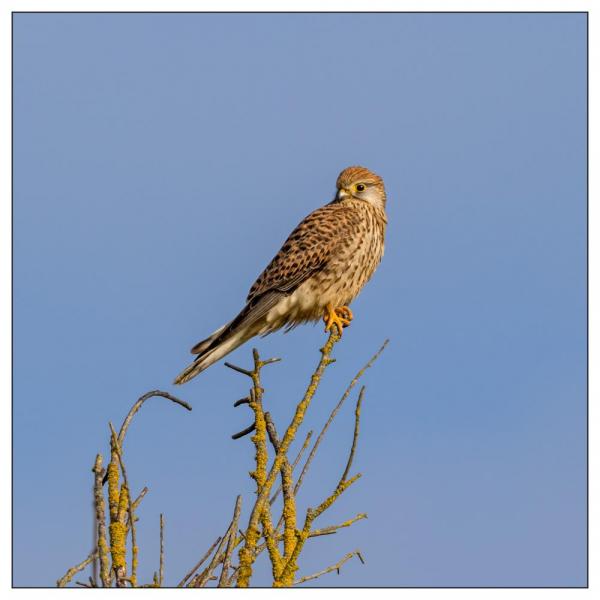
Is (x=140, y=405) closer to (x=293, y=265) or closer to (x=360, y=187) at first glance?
(x=293, y=265)

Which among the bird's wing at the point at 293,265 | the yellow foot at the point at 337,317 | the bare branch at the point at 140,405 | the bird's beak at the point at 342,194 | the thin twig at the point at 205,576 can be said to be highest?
the bird's beak at the point at 342,194

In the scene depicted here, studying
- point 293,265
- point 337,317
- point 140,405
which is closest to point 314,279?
point 293,265

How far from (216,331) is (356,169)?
167 cm

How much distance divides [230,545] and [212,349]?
294 cm

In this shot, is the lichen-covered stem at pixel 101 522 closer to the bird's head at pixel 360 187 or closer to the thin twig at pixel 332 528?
the thin twig at pixel 332 528

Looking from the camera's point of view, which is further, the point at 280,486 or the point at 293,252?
the point at 293,252

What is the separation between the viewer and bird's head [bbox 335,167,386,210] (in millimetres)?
6828

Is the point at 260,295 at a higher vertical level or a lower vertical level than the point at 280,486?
higher

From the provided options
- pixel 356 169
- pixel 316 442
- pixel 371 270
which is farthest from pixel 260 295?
pixel 316 442

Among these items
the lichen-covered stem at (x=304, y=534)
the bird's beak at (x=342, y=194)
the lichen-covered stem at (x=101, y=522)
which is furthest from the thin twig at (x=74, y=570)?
the bird's beak at (x=342, y=194)

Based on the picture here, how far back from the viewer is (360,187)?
685 centimetres

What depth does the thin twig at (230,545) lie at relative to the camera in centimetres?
278

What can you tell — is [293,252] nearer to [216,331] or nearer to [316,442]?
[216,331]

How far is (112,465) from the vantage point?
299cm
